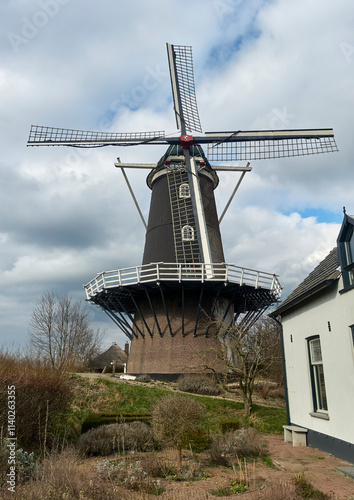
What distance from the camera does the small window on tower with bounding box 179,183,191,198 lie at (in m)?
18.2

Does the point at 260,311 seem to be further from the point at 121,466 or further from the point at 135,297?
the point at 121,466

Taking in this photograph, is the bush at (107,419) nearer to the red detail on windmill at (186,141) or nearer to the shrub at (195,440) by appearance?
the shrub at (195,440)

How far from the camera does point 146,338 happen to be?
56.4ft

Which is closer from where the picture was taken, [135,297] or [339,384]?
[339,384]

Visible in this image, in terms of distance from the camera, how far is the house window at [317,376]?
780cm

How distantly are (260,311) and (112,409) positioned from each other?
8446 mm

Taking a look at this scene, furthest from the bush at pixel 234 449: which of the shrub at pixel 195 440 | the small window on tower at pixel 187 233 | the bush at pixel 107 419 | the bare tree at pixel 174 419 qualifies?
the small window on tower at pixel 187 233

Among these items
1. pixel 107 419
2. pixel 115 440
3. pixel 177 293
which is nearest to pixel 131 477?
pixel 115 440

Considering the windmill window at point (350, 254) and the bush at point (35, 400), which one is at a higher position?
the windmill window at point (350, 254)

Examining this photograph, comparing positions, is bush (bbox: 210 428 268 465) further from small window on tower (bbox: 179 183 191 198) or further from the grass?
small window on tower (bbox: 179 183 191 198)

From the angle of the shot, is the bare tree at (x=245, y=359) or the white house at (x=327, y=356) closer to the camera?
the white house at (x=327, y=356)

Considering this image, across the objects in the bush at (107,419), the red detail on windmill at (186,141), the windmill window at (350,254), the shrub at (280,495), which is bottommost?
the shrub at (280,495)

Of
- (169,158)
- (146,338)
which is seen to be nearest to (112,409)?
(146,338)

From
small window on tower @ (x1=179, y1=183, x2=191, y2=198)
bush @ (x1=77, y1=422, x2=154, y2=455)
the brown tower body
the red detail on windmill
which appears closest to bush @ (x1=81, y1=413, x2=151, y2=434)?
bush @ (x1=77, y1=422, x2=154, y2=455)
